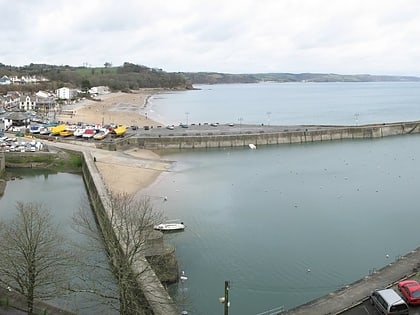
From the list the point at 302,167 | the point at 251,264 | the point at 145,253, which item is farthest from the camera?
the point at 302,167

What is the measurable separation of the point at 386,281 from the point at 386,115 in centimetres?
7303

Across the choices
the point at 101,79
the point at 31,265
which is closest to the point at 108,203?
the point at 31,265

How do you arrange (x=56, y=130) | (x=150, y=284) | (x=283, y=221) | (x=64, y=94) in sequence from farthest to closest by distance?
(x=64, y=94)
(x=56, y=130)
(x=283, y=221)
(x=150, y=284)

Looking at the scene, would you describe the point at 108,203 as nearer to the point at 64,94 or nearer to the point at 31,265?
the point at 31,265

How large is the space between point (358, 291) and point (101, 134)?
35.8m

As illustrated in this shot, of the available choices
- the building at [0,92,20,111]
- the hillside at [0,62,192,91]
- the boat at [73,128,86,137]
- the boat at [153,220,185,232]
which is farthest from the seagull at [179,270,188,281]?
the hillside at [0,62,192,91]

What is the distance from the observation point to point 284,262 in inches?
748

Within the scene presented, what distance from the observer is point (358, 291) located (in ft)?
41.8

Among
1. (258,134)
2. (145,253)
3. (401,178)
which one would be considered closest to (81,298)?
(145,253)

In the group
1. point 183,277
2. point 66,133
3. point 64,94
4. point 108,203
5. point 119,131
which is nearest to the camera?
point 183,277

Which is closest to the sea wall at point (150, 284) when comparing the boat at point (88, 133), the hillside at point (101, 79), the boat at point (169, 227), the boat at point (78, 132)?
the boat at point (169, 227)

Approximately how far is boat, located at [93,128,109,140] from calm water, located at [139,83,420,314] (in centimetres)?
694

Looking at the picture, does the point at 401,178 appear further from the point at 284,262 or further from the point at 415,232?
the point at 284,262

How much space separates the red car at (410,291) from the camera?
449 inches
